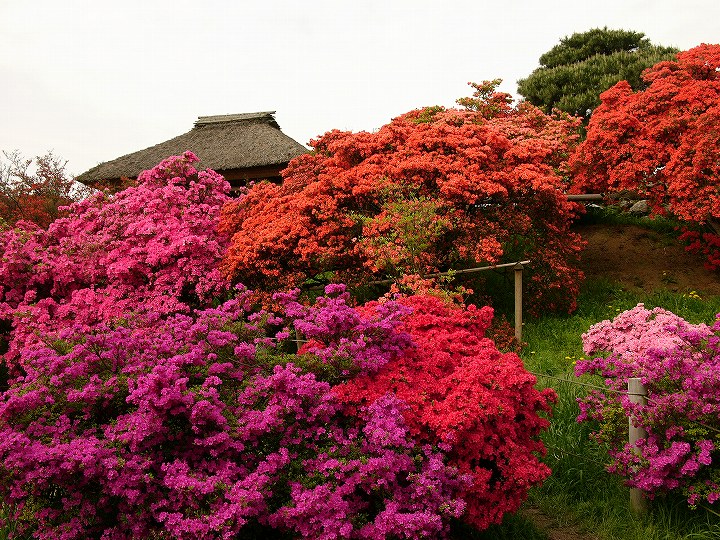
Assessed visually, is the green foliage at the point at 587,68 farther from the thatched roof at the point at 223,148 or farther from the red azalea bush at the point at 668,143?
the thatched roof at the point at 223,148

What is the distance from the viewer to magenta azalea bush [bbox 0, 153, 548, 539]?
3318 mm

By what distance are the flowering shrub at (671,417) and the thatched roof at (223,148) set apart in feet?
44.4

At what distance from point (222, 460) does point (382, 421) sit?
0.96 m

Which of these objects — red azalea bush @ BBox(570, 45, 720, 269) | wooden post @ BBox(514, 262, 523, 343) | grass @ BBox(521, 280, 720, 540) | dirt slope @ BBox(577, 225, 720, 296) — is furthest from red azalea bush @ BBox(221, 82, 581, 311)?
grass @ BBox(521, 280, 720, 540)

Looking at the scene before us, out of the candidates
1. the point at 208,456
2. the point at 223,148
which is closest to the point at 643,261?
the point at 208,456

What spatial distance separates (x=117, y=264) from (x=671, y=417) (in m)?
7.19

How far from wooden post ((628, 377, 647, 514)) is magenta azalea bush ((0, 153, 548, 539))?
2.30 ft

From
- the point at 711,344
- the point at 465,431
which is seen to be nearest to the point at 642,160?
the point at 711,344

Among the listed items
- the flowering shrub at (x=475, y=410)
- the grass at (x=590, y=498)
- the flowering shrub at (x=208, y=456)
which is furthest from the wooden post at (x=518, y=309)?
the flowering shrub at (x=208, y=456)

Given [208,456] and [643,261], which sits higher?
[643,261]

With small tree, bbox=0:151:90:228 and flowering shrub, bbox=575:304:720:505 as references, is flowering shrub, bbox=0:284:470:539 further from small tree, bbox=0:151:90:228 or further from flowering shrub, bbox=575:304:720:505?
small tree, bbox=0:151:90:228

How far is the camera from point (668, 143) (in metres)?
10.4

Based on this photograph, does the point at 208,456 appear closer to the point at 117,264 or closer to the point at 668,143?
the point at 117,264

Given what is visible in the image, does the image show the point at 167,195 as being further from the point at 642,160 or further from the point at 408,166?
the point at 642,160
